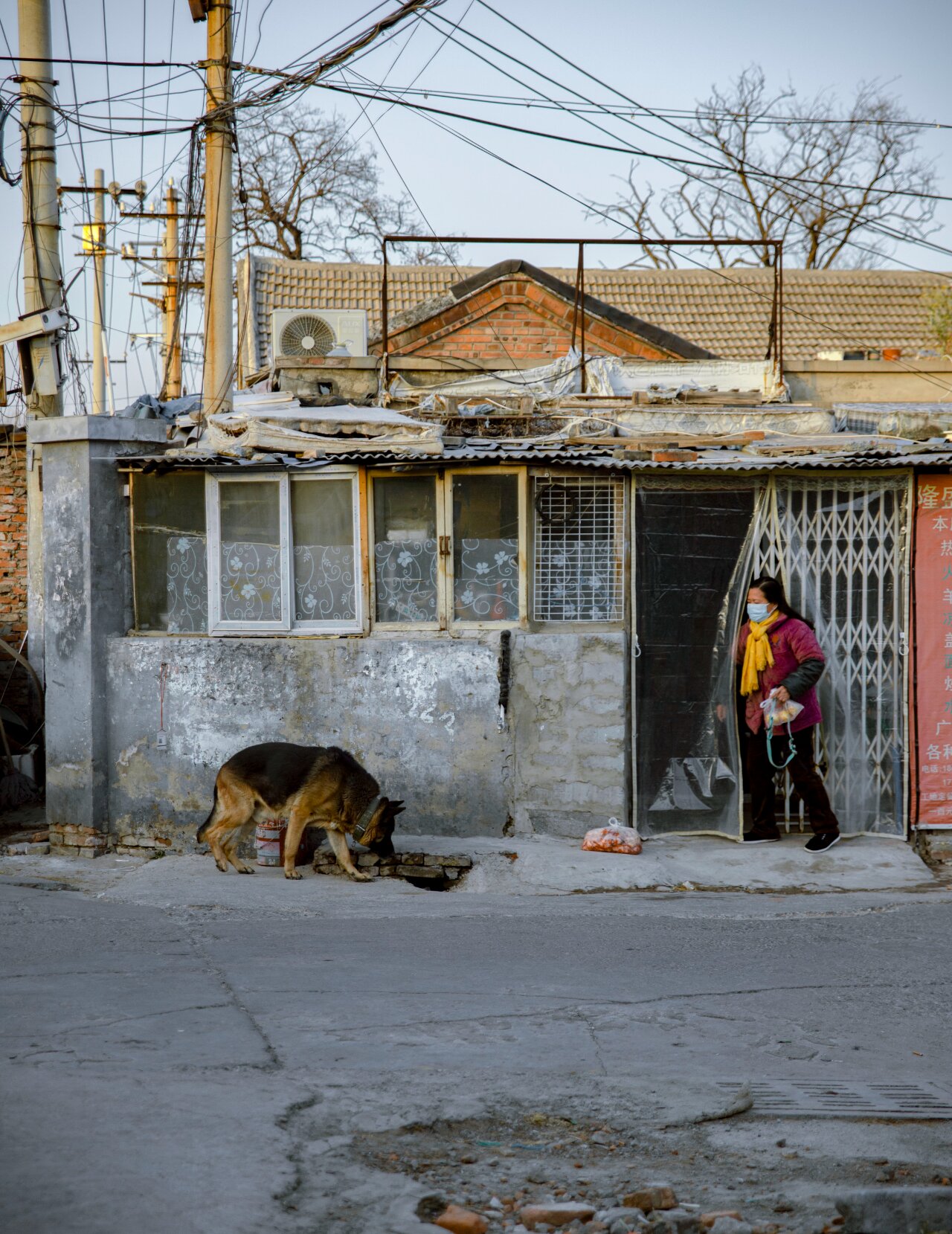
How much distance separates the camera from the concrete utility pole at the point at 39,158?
1179 cm

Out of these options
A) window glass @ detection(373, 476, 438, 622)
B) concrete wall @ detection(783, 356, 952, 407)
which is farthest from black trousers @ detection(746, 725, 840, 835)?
concrete wall @ detection(783, 356, 952, 407)

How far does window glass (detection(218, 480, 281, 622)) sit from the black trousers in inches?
145

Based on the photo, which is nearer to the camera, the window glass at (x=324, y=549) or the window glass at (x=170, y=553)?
the window glass at (x=324, y=549)

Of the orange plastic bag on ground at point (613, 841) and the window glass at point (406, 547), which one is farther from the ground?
the window glass at point (406, 547)

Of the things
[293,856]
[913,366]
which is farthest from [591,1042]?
[913,366]

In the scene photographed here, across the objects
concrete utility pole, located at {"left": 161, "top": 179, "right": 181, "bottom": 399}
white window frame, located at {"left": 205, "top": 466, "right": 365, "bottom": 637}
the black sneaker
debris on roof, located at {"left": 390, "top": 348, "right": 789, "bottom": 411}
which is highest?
concrete utility pole, located at {"left": 161, "top": 179, "right": 181, "bottom": 399}

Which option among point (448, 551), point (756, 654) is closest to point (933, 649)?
point (756, 654)

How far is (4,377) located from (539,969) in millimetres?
10551

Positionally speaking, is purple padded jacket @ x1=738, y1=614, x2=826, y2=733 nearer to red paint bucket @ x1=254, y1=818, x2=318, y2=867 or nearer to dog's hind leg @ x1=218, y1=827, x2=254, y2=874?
red paint bucket @ x1=254, y1=818, x2=318, y2=867

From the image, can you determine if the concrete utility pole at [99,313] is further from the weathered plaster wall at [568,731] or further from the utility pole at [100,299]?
the weathered plaster wall at [568,731]

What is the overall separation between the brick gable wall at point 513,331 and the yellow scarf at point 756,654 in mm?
6935

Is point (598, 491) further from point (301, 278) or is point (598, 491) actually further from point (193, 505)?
point (301, 278)

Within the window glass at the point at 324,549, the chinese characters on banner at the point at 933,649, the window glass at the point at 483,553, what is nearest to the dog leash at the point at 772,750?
the chinese characters on banner at the point at 933,649

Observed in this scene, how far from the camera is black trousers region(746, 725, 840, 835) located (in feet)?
28.2
